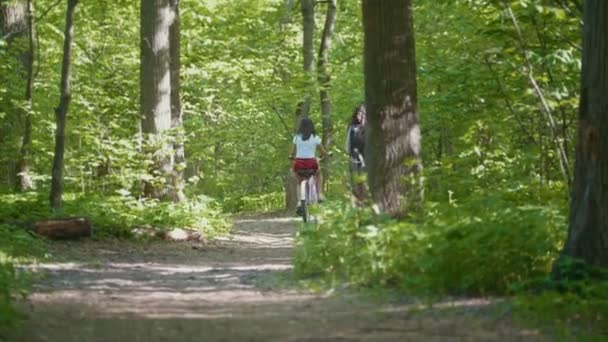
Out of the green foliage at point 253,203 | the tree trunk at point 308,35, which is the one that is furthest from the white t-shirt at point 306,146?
the green foliage at point 253,203

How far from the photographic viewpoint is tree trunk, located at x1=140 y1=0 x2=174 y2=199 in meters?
15.2

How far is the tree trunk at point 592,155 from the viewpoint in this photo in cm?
631

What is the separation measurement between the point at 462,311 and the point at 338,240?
2.11 metres

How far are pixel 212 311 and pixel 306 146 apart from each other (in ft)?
27.2

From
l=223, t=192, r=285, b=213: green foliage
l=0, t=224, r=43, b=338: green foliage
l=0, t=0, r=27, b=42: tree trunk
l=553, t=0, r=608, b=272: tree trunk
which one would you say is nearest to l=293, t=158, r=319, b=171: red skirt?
l=0, t=224, r=43, b=338: green foliage

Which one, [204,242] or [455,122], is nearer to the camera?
[455,122]

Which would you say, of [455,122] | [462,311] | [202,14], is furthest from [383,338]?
[202,14]

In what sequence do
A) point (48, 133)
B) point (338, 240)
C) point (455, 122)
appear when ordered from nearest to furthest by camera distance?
1. point (338, 240)
2. point (455, 122)
3. point (48, 133)

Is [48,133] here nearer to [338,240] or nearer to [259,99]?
[259,99]

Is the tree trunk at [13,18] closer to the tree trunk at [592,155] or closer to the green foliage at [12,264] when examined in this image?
the green foliage at [12,264]

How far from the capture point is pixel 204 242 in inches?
546

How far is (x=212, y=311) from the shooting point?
22.5 feet

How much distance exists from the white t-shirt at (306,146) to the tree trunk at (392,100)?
574 centimetres

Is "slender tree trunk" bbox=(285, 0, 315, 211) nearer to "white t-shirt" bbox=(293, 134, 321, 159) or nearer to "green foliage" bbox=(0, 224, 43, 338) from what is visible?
"white t-shirt" bbox=(293, 134, 321, 159)
